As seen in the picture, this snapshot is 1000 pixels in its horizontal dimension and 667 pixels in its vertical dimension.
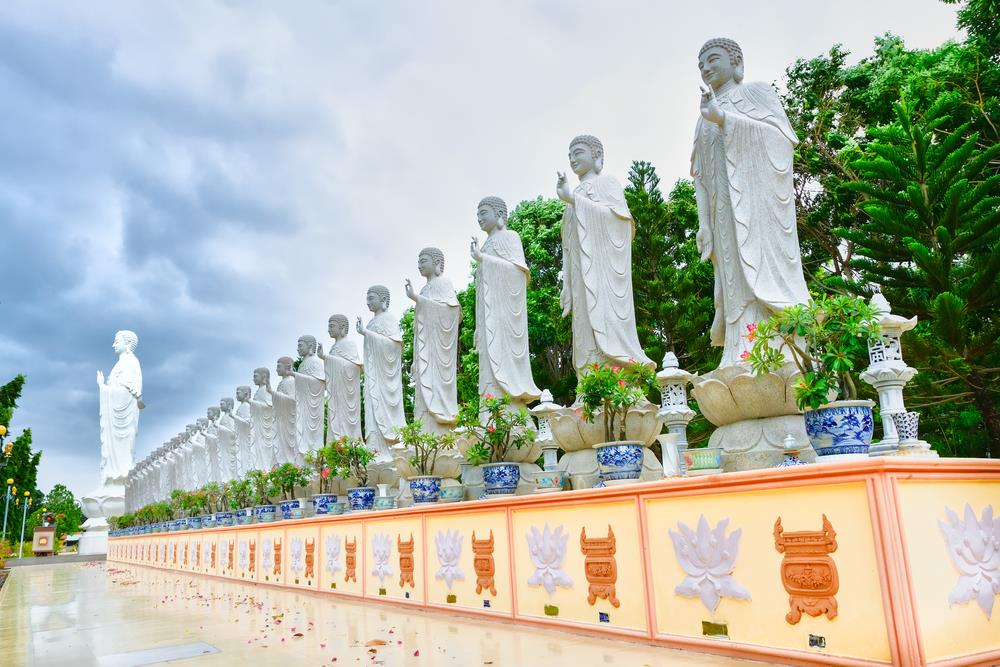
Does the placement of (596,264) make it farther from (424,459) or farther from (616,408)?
(424,459)

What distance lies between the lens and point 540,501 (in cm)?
411

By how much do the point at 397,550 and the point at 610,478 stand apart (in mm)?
2158

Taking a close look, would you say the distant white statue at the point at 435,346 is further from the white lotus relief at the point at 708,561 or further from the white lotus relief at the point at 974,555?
the white lotus relief at the point at 974,555

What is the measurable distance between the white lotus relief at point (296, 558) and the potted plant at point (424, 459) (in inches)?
59.7

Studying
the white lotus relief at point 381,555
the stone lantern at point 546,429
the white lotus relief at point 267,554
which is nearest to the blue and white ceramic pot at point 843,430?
the stone lantern at point 546,429

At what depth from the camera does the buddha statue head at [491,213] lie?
7738 millimetres

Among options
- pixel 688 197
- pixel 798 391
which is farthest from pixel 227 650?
pixel 688 197

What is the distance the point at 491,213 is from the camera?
773cm

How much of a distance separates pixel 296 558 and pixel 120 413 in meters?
19.2

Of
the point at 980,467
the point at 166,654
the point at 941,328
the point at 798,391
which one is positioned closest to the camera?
the point at 980,467

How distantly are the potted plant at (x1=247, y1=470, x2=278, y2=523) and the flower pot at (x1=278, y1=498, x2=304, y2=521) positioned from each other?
0.63ft

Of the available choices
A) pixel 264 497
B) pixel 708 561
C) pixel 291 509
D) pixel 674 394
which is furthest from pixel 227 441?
pixel 708 561

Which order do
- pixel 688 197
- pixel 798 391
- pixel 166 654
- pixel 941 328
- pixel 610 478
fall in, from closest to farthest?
pixel 798 391, pixel 166 654, pixel 610 478, pixel 941 328, pixel 688 197

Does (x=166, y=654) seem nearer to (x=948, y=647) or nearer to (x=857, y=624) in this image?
(x=857, y=624)
